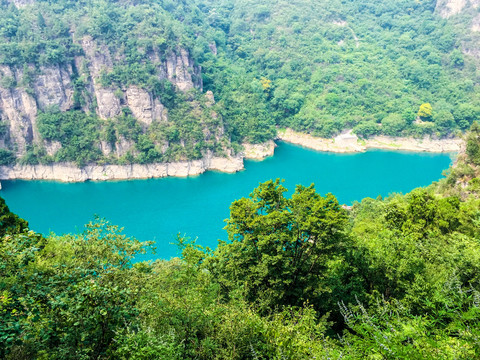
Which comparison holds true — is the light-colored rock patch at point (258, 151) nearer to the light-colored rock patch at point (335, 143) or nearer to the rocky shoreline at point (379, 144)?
the light-colored rock patch at point (335, 143)

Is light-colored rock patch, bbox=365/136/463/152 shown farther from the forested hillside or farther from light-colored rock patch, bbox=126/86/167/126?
light-colored rock patch, bbox=126/86/167/126

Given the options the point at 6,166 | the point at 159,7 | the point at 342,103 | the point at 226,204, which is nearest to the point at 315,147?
the point at 342,103

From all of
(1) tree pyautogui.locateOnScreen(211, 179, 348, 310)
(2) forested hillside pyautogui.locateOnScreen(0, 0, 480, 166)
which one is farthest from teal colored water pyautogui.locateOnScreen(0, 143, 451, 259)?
(1) tree pyautogui.locateOnScreen(211, 179, 348, 310)

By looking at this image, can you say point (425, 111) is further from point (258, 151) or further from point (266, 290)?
point (266, 290)

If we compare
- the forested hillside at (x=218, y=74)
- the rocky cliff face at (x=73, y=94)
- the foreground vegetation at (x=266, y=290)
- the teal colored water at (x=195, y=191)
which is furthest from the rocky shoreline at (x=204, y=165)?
the foreground vegetation at (x=266, y=290)

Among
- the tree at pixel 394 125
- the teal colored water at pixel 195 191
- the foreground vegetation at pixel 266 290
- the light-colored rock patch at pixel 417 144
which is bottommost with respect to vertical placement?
the teal colored water at pixel 195 191

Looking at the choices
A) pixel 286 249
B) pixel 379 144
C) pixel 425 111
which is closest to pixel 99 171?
pixel 286 249

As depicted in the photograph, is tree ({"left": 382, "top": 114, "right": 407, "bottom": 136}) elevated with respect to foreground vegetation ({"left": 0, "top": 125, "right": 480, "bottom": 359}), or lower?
lower

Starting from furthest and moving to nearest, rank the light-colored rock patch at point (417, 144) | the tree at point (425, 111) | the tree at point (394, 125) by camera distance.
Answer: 1. the tree at point (425, 111)
2. the tree at point (394, 125)
3. the light-colored rock patch at point (417, 144)
